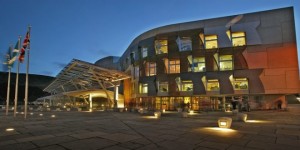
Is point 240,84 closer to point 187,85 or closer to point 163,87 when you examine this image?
point 187,85

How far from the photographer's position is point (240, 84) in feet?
112

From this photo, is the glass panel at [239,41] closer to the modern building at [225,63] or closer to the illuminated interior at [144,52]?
the modern building at [225,63]

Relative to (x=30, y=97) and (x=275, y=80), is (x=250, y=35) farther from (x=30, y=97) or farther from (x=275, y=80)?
(x=30, y=97)

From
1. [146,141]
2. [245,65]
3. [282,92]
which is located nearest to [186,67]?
[245,65]

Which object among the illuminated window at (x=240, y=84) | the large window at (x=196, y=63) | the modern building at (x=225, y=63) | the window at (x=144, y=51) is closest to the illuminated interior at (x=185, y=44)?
the modern building at (x=225, y=63)

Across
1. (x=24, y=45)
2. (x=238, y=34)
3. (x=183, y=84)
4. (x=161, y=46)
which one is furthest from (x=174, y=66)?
(x=24, y=45)

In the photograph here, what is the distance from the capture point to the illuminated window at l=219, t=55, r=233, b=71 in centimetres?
3482

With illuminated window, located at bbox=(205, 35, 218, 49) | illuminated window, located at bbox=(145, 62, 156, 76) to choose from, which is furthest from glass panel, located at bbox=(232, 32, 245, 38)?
illuminated window, located at bbox=(145, 62, 156, 76)

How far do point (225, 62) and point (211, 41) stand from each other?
425 cm

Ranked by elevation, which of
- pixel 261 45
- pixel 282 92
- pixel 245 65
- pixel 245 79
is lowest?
pixel 282 92

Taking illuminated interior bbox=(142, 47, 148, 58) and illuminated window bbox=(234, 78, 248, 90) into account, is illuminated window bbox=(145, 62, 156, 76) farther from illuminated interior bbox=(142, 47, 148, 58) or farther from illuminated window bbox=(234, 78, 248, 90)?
illuminated window bbox=(234, 78, 248, 90)

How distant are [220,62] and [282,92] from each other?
9958 millimetres

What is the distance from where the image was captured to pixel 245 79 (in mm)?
33812

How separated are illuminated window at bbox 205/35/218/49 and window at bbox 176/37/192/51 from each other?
287cm
